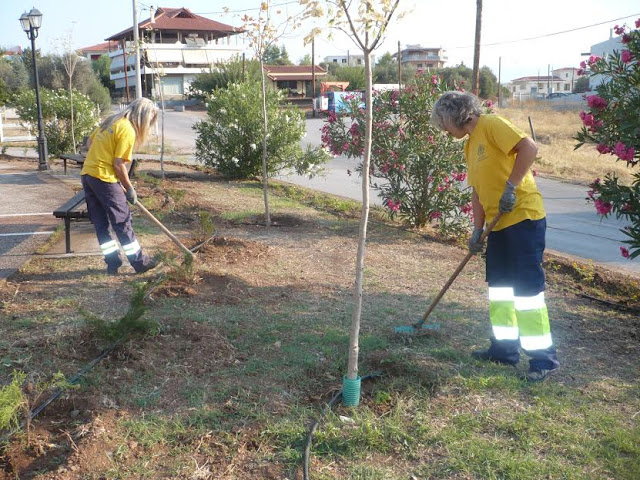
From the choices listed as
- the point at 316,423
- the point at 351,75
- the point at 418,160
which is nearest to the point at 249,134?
the point at 418,160

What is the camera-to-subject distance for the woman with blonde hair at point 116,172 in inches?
225

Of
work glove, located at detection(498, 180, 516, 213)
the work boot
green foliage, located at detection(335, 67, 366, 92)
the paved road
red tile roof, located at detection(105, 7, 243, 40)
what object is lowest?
the paved road

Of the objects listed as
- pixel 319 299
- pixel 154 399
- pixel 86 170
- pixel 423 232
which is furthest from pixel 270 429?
pixel 423 232

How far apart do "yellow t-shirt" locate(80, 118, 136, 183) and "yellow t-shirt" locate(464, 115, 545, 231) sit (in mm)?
3122

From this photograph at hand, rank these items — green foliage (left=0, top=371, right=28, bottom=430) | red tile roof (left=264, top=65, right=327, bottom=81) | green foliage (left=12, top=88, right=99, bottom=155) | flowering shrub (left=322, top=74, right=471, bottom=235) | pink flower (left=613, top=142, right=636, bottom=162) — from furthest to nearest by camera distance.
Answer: red tile roof (left=264, top=65, right=327, bottom=81) → green foliage (left=12, top=88, right=99, bottom=155) → flowering shrub (left=322, top=74, right=471, bottom=235) → pink flower (left=613, top=142, right=636, bottom=162) → green foliage (left=0, top=371, right=28, bottom=430)

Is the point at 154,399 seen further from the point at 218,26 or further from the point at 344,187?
the point at 218,26

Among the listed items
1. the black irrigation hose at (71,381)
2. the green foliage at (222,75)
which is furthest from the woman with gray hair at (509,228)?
the green foliage at (222,75)

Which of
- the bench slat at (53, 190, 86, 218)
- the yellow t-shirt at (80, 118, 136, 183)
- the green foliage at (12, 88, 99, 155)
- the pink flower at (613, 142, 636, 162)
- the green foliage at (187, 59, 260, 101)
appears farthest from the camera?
the green foliage at (187, 59, 260, 101)

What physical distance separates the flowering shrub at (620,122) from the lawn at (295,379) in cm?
95

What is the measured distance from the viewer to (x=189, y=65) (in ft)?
219

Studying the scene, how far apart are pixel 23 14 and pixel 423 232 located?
43.9ft

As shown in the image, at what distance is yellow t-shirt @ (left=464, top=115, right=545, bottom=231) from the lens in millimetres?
3861

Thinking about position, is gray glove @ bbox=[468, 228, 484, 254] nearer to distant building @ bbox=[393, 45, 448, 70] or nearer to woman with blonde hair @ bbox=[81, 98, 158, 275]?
woman with blonde hair @ bbox=[81, 98, 158, 275]

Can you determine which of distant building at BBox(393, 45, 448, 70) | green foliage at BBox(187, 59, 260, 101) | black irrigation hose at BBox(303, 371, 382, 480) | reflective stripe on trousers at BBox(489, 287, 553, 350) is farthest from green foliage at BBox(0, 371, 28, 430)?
distant building at BBox(393, 45, 448, 70)
